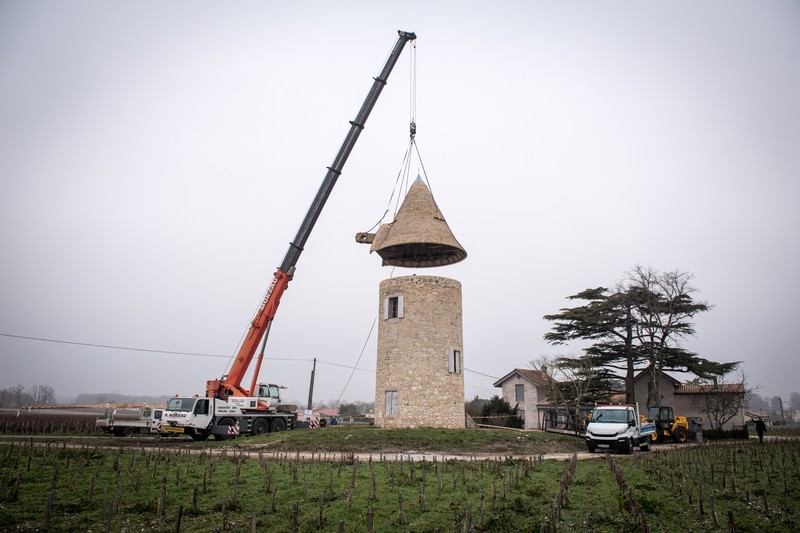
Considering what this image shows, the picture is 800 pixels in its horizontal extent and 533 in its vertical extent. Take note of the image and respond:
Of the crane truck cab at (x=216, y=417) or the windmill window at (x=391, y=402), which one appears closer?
the crane truck cab at (x=216, y=417)

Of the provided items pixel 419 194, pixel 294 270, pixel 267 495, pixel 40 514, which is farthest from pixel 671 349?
pixel 40 514

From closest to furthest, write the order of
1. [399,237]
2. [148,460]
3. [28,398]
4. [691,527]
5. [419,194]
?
[691,527] → [148,460] → [399,237] → [419,194] → [28,398]

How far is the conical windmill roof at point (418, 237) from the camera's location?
979 inches

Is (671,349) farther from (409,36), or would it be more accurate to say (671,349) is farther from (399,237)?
(409,36)

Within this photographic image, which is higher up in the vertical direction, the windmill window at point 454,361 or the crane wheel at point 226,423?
the windmill window at point 454,361

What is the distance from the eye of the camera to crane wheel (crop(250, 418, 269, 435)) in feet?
76.6

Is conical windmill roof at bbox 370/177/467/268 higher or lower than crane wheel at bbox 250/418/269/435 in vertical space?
higher

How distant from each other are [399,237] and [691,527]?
1777cm

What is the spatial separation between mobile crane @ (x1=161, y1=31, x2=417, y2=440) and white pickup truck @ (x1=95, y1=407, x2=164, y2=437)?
7.54m

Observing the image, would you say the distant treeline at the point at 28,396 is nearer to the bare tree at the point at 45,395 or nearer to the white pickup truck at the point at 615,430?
the bare tree at the point at 45,395

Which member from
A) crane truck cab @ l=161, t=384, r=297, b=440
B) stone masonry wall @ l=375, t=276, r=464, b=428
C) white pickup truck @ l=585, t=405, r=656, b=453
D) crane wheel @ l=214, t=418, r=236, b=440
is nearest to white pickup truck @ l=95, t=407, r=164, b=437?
crane truck cab @ l=161, t=384, r=297, b=440

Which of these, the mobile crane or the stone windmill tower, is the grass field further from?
the stone windmill tower

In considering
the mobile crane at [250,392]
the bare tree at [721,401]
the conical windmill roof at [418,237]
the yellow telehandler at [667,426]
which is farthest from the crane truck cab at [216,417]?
the bare tree at [721,401]

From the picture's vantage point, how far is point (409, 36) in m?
26.0
